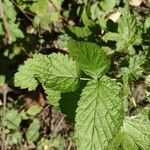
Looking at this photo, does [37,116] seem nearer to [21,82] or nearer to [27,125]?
[27,125]

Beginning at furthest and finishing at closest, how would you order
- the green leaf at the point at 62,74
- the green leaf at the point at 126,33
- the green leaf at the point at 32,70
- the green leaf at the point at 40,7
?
the green leaf at the point at 40,7 < the green leaf at the point at 126,33 < the green leaf at the point at 32,70 < the green leaf at the point at 62,74

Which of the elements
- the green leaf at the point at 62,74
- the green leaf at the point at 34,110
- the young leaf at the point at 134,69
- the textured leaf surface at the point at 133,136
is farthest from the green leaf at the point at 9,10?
the textured leaf surface at the point at 133,136

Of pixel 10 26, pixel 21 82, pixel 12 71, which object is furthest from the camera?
pixel 12 71

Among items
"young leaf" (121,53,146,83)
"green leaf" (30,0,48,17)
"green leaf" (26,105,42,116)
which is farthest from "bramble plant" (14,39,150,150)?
"green leaf" (26,105,42,116)

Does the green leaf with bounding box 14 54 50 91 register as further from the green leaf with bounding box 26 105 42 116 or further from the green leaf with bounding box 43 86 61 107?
the green leaf with bounding box 26 105 42 116

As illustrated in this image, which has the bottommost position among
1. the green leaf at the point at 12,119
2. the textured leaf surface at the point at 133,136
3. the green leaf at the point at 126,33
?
the green leaf at the point at 12,119

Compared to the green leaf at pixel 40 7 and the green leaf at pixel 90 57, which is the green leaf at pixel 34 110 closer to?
the green leaf at pixel 40 7

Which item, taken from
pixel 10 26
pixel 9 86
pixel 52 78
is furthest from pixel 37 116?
pixel 52 78
